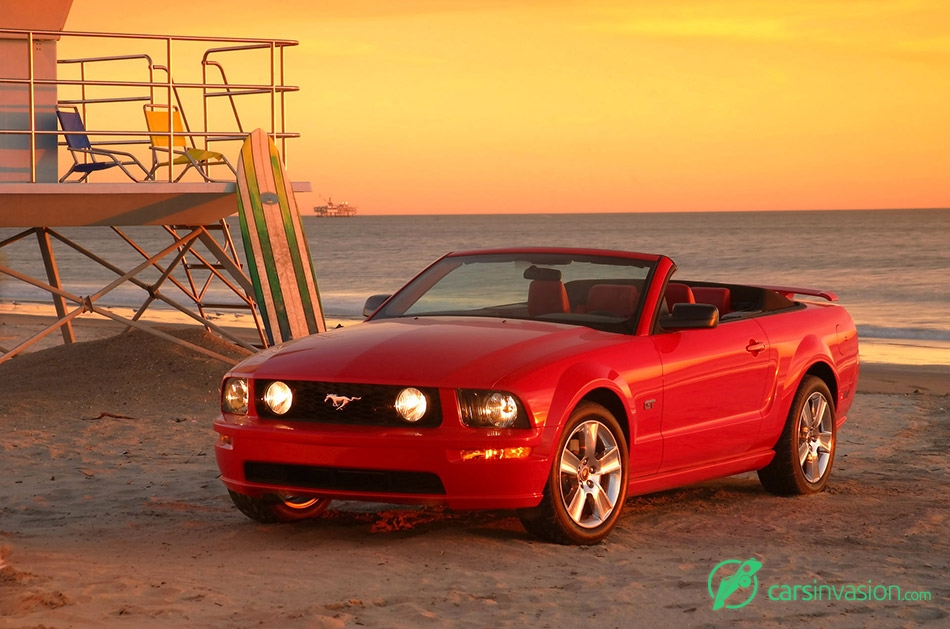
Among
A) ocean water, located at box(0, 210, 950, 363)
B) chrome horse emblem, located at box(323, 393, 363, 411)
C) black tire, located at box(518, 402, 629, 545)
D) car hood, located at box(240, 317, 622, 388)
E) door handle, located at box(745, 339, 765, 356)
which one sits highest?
car hood, located at box(240, 317, 622, 388)

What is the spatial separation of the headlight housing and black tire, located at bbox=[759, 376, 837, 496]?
2696 millimetres

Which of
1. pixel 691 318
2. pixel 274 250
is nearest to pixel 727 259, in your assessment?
pixel 274 250

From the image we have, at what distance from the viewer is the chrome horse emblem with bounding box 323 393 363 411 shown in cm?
626

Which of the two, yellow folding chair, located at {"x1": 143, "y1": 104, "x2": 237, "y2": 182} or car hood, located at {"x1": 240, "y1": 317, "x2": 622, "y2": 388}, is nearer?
car hood, located at {"x1": 240, "y1": 317, "x2": 622, "y2": 388}

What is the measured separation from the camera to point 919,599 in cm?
574

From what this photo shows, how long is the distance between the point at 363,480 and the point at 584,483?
108 cm

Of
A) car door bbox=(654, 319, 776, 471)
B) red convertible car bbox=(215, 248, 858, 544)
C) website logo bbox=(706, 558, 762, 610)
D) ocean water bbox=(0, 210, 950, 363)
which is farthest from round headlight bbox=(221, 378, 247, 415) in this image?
ocean water bbox=(0, 210, 950, 363)

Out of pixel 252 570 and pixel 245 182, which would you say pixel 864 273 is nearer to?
pixel 245 182

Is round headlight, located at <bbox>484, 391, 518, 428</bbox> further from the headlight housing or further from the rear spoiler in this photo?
the rear spoiler

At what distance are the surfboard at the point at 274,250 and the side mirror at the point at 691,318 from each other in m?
6.25

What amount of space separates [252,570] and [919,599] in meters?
2.83

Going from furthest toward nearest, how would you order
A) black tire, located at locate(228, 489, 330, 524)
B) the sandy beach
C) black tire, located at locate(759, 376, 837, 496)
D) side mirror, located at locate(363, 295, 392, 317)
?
black tire, located at locate(759, 376, 837, 496), side mirror, located at locate(363, 295, 392, 317), black tire, located at locate(228, 489, 330, 524), the sandy beach

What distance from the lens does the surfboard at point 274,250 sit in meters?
13.0

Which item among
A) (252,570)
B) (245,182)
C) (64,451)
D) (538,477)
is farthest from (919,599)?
(245,182)
